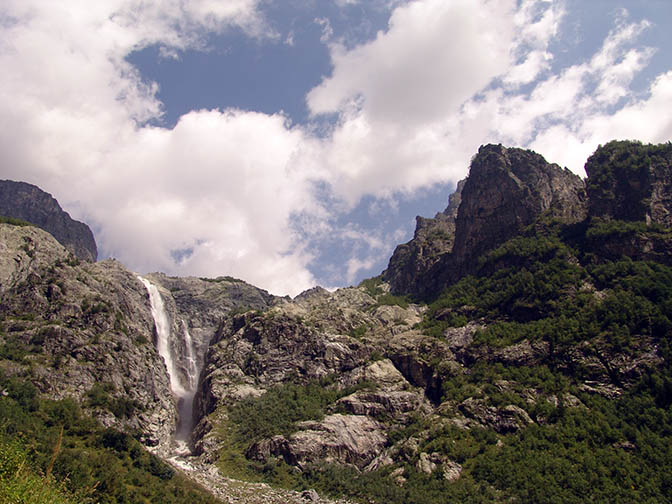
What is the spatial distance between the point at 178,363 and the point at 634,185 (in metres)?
149

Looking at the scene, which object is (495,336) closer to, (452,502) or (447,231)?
(452,502)

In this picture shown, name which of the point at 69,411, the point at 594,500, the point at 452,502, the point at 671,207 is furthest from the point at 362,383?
the point at 671,207

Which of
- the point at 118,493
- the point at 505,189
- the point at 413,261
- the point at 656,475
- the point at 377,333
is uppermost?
the point at 505,189

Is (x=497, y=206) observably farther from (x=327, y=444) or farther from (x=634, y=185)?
(x=327, y=444)

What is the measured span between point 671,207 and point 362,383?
92890 millimetres

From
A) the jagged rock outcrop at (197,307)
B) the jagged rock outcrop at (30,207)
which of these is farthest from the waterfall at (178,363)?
the jagged rock outcrop at (30,207)

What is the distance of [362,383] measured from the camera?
10519 cm

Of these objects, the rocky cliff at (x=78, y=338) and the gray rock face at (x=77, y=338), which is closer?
the rocky cliff at (x=78, y=338)

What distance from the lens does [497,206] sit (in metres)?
150

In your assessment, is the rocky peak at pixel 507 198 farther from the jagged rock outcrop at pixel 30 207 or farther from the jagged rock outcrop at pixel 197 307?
the jagged rock outcrop at pixel 30 207

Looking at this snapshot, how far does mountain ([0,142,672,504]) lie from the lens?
71000 millimetres

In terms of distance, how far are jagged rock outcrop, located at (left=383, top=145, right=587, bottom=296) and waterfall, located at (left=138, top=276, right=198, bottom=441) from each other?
83277 millimetres

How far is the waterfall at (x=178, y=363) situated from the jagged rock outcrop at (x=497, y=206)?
8328 cm

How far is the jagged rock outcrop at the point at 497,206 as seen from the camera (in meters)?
143
